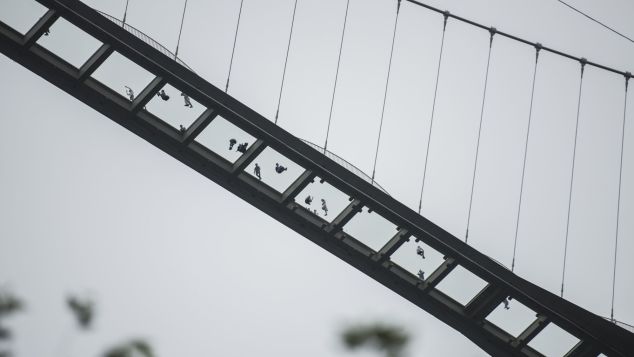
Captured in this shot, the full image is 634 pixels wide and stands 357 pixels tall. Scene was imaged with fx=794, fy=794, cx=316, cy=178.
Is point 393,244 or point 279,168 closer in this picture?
point 279,168

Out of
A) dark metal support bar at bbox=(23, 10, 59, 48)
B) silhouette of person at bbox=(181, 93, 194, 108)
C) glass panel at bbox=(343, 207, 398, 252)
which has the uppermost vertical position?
glass panel at bbox=(343, 207, 398, 252)

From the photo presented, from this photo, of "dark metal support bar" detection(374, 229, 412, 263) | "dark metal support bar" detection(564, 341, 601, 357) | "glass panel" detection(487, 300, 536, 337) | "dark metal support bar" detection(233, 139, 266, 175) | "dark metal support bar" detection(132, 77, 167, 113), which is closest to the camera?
"dark metal support bar" detection(132, 77, 167, 113)

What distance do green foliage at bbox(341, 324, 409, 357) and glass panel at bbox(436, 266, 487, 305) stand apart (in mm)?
11765

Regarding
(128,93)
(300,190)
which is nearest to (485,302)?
(300,190)

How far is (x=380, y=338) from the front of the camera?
17.9 feet

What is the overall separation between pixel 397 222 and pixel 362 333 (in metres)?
10.9

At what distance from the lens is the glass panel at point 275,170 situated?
16.0 m

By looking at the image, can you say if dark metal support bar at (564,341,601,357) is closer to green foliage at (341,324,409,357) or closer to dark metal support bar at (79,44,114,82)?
dark metal support bar at (79,44,114,82)

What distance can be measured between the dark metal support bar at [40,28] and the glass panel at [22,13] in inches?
4.1

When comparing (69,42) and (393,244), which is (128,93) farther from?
(393,244)

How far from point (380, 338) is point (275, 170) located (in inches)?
427

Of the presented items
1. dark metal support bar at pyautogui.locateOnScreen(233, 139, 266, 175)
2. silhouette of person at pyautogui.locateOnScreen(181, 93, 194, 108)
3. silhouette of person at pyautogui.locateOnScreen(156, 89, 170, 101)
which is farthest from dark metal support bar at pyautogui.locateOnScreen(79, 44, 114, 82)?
dark metal support bar at pyautogui.locateOnScreen(233, 139, 266, 175)

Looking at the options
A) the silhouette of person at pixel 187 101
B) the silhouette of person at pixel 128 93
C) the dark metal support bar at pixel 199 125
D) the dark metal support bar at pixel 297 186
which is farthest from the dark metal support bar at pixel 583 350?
the silhouette of person at pixel 128 93

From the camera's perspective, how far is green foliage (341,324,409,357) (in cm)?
525
